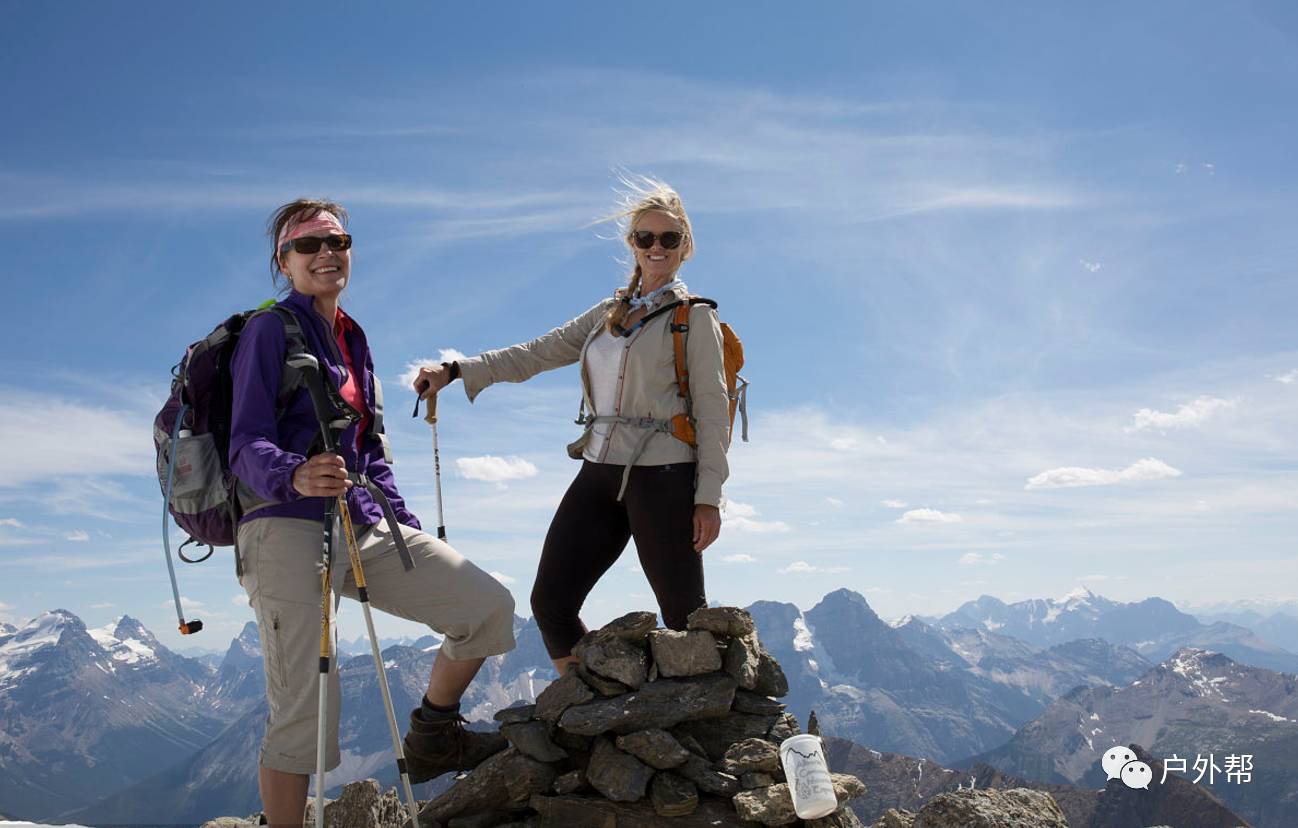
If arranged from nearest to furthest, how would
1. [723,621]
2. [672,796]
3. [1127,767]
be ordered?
[672,796] → [723,621] → [1127,767]

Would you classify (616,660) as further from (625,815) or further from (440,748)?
(440,748)

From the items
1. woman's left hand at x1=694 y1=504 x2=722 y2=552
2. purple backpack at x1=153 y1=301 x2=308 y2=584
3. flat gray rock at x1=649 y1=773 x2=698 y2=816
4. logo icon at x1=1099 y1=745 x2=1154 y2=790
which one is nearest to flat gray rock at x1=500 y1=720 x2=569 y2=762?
flat gray rock at x1=649 y1=773 x2=698 y2=816

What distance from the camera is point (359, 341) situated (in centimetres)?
784

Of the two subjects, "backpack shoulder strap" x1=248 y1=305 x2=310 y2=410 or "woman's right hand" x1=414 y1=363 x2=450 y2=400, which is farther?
"woman's right hand" x1=414 y1=363 x2=450 y2=400

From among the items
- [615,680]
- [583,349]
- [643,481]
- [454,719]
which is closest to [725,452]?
[643,481]

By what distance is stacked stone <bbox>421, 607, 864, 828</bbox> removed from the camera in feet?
26.7

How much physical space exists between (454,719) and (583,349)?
3841mm

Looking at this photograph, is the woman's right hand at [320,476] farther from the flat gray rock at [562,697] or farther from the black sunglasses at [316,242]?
the flat gray rock at [562,697]

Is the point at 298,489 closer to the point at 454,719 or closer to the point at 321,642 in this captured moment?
the point at 321,642

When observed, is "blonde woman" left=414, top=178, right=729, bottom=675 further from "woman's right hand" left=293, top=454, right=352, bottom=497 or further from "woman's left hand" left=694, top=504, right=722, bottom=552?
"woman's right hand" left=293, top=454, right=352, bottom=497

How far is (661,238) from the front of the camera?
879 cm

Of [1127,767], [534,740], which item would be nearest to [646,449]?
[534,740]

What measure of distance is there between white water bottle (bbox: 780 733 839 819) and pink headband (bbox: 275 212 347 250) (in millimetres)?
5818

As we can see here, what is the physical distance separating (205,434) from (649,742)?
4.57 m
